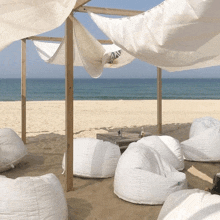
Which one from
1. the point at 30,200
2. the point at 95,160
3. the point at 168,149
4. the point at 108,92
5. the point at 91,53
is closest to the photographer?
the point at 30,200

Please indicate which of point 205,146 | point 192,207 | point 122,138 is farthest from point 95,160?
point 192,207

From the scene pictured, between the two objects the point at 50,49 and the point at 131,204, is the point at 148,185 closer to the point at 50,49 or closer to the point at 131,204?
the point at 131,204

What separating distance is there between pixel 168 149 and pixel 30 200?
2.49 m

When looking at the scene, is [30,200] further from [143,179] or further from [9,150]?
[9,150]

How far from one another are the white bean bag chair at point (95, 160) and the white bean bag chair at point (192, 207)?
1.76 metres

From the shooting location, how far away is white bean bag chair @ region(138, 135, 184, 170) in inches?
176

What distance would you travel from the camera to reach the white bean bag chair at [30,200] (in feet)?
8.48

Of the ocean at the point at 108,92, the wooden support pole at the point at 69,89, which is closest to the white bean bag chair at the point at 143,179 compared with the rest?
the wooden support pole at the point at 69,89

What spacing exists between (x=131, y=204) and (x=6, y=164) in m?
2.16

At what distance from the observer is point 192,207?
227 cm

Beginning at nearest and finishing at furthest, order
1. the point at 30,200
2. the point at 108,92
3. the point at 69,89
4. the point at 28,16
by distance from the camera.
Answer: the point at 30,200, the point at 28,16, the point at 69,89, the point at 108,92

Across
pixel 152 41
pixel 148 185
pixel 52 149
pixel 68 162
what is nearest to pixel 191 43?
pixel 152 41

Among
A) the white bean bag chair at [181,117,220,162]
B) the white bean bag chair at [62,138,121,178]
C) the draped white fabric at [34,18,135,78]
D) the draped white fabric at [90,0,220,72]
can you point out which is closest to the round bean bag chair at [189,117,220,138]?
the white bean bag chair at [181,117,220,162]

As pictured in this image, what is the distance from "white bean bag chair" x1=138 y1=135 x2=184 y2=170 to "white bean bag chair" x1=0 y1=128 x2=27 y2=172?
6.45 ft
